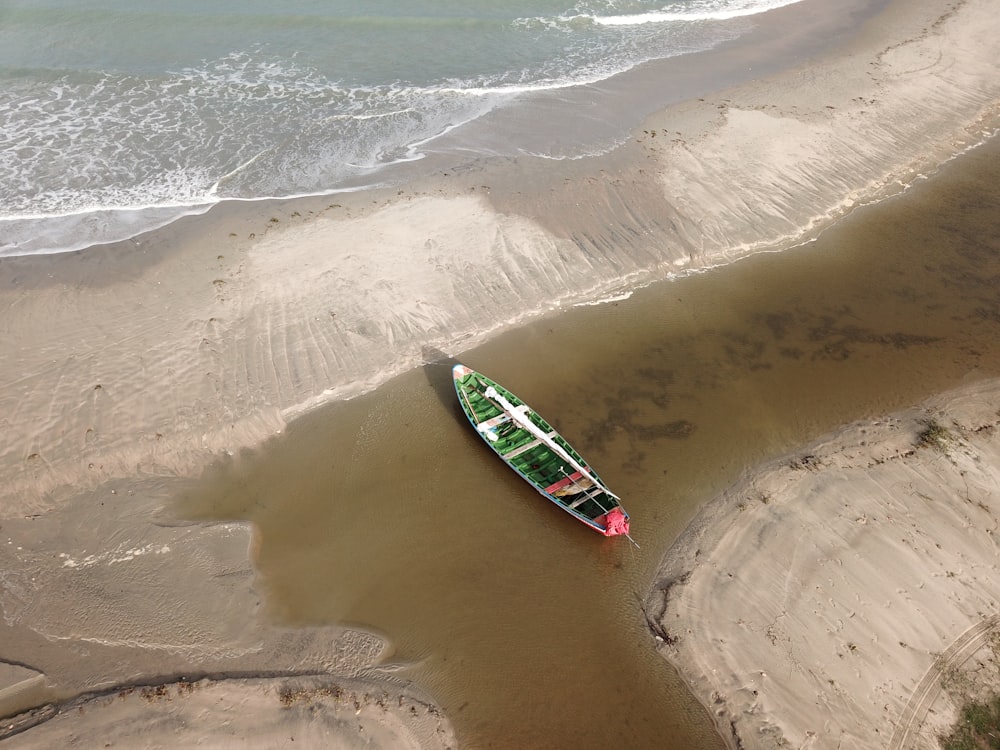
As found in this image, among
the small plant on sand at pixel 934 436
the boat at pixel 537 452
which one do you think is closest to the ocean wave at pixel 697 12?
the boat at pixel 537 452

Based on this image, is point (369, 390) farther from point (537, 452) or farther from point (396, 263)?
point (537, 452)

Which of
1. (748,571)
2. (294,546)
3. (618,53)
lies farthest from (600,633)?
(618,53)

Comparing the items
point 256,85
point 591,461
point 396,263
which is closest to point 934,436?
point 591,461

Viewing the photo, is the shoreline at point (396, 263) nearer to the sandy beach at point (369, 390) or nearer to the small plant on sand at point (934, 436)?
the sandy beach at point (369, 390)

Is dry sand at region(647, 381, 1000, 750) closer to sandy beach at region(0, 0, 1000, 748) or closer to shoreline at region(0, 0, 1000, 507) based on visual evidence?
sandy beach at region(0, 0, 1000, 748)

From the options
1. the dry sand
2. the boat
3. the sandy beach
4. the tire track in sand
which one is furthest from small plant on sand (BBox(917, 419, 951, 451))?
the boat

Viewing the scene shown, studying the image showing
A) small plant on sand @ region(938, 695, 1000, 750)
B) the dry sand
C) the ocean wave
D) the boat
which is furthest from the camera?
the ocean wave

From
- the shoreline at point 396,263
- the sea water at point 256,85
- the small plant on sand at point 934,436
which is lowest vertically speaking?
the small plant on sand at point 934,436

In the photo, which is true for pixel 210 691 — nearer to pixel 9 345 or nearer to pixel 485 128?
pixel 9 345
